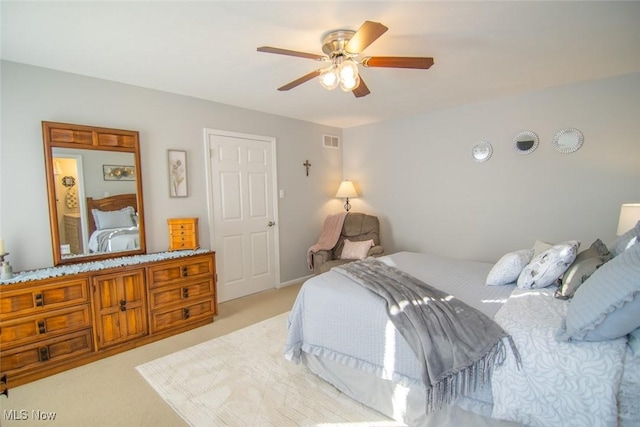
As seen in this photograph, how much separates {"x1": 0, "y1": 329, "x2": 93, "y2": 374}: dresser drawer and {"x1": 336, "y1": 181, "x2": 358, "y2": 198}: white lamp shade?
341cm

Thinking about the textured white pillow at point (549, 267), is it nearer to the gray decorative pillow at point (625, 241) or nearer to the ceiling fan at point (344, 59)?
the gray decorative pillow at point (625, 241)

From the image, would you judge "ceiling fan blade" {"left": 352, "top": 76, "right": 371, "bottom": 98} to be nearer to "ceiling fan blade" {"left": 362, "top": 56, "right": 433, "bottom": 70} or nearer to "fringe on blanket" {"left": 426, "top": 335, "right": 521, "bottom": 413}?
"ceiling fan blade" {"left": 362, "top": 56, "right": 433, "bottom": 70}

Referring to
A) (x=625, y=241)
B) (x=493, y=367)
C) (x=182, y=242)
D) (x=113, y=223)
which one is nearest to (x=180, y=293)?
(x=182, y=242)

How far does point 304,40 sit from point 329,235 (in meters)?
2.74

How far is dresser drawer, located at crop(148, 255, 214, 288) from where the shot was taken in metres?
2.72

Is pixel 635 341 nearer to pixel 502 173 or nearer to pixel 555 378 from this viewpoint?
pixel 555 378

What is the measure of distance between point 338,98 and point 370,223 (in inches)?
72.2

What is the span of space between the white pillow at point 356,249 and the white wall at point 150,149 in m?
0.75

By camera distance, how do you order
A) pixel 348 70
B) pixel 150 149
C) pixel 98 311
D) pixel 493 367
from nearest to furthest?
pixel 493 367 → pixel 348 70 → pixel 98 311 → pixel 150 149

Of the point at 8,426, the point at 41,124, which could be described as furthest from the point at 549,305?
the point at 41,124

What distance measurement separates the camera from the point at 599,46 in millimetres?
2234

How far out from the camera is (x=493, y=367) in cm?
145

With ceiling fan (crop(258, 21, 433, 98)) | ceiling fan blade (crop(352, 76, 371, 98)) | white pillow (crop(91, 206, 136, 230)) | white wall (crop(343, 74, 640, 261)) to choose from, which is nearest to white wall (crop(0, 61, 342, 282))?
white pillow (crop(91, 206, 136, 230))

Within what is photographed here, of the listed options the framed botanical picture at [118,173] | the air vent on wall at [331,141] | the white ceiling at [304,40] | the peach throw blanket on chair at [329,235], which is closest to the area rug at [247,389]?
the peach throw blanket on chair at [329,235]
